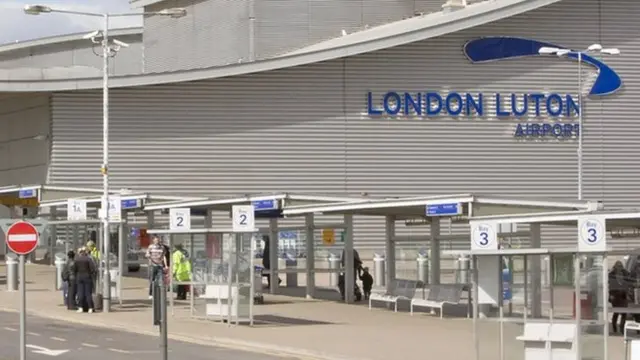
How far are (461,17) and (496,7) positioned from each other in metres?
1.54

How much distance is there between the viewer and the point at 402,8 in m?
60.5

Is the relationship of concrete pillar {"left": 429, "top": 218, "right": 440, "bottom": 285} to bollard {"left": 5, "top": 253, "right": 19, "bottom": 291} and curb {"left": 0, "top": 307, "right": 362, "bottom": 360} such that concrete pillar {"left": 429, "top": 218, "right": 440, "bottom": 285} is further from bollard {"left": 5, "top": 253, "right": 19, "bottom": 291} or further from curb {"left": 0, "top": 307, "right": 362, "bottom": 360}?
bollard {"left": 5, "top": 253, "right": 19, "bottom": 291}

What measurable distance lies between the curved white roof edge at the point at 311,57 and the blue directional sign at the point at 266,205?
16685 millimetres

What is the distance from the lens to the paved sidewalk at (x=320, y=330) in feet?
74.0

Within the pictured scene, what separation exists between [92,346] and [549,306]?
8.88 metres

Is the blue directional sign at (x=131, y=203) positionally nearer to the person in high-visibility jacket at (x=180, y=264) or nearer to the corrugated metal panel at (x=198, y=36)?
the person in high-visibility jacket at (x=180, y=264)

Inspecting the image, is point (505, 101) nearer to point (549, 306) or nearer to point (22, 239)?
point (549, 306)

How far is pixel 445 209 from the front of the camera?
3105cm

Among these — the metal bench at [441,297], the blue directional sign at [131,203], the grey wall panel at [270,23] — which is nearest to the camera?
the metal bench at [441,297]

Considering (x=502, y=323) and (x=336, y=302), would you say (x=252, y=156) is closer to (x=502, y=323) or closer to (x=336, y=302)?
(x=336, y=302)

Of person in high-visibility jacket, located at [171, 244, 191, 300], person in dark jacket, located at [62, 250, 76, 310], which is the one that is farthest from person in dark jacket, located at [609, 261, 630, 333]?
person in dark jacket, located at [62, 250, 76, 310]

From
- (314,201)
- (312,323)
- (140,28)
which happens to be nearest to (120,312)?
(312,323)

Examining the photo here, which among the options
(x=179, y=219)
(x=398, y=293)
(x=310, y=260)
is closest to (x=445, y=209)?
(x=398, y=293)

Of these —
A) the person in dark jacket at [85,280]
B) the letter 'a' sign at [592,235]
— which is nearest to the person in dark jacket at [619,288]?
the letter 'a' sign at [592,235]
